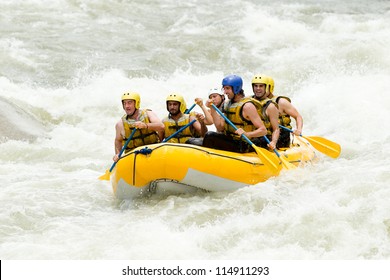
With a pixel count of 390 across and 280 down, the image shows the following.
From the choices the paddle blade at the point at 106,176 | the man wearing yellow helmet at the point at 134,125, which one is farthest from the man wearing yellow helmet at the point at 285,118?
the paddle blade at the point at 106,176

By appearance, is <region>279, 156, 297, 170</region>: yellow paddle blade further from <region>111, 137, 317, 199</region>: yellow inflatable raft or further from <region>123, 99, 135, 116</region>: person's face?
<region>123, 99, 135, 116</region>: person's face

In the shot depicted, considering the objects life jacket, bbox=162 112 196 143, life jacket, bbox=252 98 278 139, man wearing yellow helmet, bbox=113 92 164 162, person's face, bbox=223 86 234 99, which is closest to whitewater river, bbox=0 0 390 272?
life jacket, bbox=252 98 278 139

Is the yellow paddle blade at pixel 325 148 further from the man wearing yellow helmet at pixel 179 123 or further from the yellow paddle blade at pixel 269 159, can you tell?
the man wearing yellow helmet at pixel 179 123

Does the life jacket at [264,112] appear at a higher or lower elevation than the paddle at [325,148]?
higher

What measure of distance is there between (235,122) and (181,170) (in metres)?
0.95

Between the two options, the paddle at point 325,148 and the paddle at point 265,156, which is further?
the paddle at point 325,148

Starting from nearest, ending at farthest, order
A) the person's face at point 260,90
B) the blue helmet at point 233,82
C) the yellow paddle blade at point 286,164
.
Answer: the blue helmet at point 233,82, the yellow paddle blade at point 286,164, the person's face at point 260,90

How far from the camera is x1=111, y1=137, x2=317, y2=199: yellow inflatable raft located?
7.13 meters

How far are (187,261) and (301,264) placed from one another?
928 millimetres

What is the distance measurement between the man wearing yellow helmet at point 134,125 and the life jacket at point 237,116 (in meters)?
0.74

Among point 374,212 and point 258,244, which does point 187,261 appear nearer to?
point 258,244

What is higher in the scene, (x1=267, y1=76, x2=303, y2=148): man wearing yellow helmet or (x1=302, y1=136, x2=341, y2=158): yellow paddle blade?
(x1=267, y1=76, x2=303, y2=148): man wearing yellow helmet

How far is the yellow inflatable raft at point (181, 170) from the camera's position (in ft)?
23.4

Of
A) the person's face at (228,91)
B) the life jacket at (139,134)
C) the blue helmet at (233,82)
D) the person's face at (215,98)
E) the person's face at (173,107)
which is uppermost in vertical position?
the blue helmet at (233,82)
